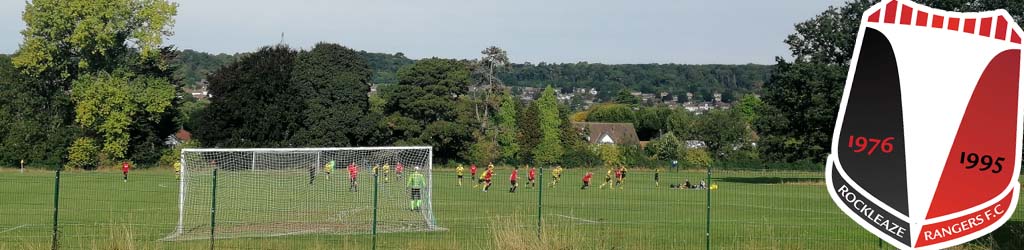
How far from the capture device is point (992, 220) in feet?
20.2

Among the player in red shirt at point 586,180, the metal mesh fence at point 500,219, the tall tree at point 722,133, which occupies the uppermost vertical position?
the tall tree at point 722,133

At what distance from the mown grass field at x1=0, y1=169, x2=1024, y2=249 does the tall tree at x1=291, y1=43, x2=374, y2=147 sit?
29321 mm

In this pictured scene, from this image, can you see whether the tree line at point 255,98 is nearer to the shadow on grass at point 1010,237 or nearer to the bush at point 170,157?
the bush at point 170,157

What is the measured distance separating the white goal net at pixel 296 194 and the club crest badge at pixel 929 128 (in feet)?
48.3

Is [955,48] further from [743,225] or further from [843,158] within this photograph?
[743,225]

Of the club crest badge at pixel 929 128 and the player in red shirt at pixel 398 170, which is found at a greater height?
the club crest badge at pixel 929 128

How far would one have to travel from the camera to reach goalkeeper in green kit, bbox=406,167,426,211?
24.2 m

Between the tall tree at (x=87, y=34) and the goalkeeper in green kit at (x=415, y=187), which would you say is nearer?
the goalkeeper in green kit at (x=415, y=187)

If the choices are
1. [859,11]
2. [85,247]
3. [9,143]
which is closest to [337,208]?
[85,247]

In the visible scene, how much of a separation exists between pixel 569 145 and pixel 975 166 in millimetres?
81509

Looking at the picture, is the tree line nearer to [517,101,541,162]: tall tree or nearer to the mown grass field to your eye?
[517,101,541,162]: tall tree

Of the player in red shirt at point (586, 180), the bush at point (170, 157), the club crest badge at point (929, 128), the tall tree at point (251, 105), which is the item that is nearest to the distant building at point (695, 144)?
the tall tree at point (251, 105)

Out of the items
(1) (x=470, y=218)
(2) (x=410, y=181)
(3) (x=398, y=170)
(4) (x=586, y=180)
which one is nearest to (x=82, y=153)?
(4) (x=586, y=180)

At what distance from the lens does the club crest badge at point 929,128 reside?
20.1 ft
